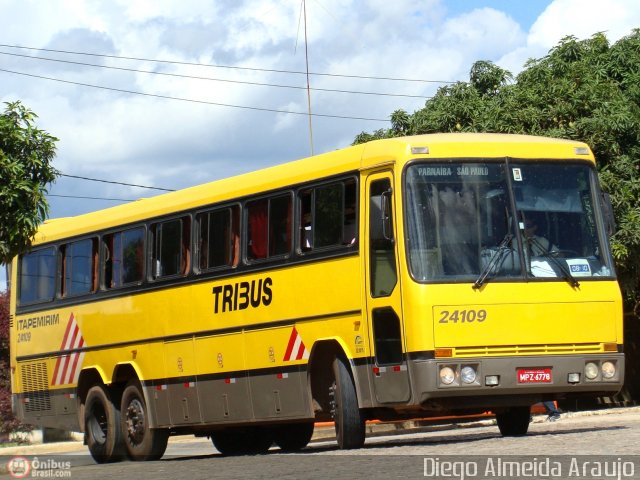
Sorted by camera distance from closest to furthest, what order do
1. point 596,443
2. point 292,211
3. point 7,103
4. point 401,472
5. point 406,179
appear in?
point 401,472 → point 596,443 → point 406,179 → point 292,211 → point 7,103

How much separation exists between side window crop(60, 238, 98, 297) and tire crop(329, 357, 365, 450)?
6.21 metres

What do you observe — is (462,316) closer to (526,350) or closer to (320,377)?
(526,350)

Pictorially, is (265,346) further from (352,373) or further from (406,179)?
(406,179)

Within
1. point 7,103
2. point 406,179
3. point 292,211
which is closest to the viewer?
point 406,179

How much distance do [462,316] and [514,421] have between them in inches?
111

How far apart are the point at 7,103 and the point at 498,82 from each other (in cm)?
1692

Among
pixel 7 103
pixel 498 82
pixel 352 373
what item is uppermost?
pixel 498 82

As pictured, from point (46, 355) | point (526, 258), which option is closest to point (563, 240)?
point (526, 258)

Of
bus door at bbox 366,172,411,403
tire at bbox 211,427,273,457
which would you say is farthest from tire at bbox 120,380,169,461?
bus door at bbox 366,172,411,403

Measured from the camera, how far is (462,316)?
15.4 meters

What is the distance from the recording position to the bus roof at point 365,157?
15992mm

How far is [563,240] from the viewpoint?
1608 centimetres

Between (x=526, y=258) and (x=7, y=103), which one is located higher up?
(x=7, y=103)

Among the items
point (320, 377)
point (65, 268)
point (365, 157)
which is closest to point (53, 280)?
point (65, 268)
